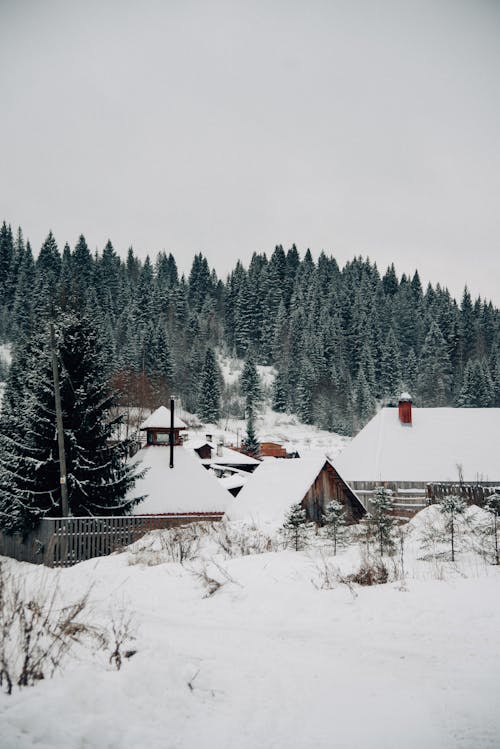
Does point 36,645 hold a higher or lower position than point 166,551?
higher

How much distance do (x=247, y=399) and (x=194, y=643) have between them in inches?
3385

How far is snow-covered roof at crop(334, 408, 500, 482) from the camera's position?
30.6 m

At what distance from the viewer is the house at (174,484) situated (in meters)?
23.8

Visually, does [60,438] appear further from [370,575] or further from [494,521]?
[494,521]

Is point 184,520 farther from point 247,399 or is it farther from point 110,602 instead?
point 247,399

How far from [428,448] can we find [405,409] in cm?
296

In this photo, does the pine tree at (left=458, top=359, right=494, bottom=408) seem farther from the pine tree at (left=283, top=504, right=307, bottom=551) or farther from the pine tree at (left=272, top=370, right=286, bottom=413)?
the pine tree at (left=283, top=504, right=307, bottom=551)

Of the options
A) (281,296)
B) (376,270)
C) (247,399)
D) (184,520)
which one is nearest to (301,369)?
(247,399)

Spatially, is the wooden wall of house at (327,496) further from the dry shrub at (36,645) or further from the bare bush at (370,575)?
the dry shrub at (36,645)

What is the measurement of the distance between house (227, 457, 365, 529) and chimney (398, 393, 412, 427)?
10.4m

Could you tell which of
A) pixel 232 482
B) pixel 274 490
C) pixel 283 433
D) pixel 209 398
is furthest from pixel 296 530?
pixel 209 398

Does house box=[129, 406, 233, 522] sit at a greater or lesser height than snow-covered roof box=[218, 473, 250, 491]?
greater

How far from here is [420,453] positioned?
31.6m

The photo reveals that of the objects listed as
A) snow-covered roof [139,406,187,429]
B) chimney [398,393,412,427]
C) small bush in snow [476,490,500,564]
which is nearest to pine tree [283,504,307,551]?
small bush in snow [476,490,500,564]
